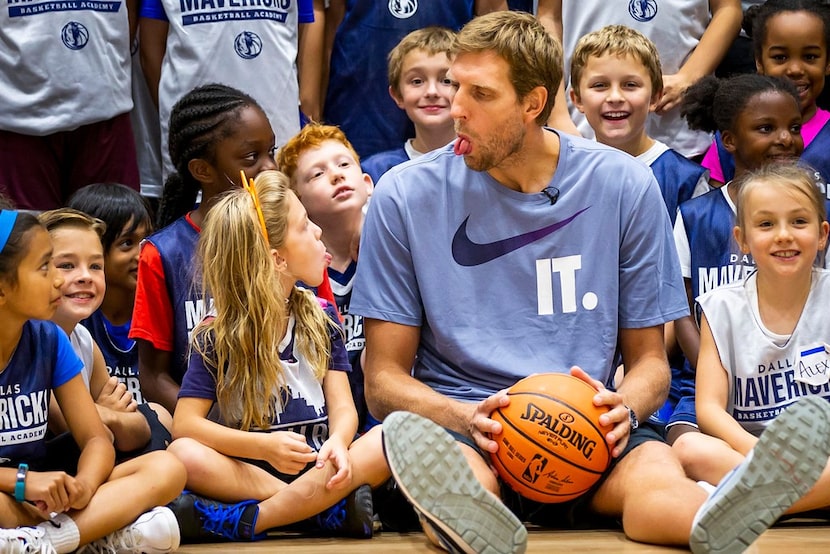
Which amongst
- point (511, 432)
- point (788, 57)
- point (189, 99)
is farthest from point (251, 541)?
point (788, 57)

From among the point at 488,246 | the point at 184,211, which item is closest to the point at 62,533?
the point at 488,246

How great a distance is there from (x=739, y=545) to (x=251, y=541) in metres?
1.45

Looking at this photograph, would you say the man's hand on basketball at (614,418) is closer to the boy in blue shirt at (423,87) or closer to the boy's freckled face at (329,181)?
the boy's freckled face at (329,181)

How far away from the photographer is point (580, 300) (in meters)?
3.48

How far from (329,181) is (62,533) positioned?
1763 mm

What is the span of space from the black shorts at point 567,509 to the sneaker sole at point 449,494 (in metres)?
0.59

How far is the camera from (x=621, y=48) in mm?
4742

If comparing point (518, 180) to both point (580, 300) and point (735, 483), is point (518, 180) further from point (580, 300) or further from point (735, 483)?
point (735, 483)

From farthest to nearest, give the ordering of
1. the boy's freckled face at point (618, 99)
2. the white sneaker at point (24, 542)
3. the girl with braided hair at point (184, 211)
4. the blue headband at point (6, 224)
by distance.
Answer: the boy's freckled face at point (618, 99)
the girl with braided hair at point (184, 211)
the blue headband at point (6, 224)
the white sneaker at point (24, 542)

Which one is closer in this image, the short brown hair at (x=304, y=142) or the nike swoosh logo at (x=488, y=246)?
the nike swoosh logo at (x=488, y=246)

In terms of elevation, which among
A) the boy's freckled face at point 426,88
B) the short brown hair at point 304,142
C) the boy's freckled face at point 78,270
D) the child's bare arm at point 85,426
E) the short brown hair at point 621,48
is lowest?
the child's bare arm at point 85,426

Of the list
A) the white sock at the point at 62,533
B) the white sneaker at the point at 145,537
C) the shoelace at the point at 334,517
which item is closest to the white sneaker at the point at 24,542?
the white sock at the point at 62,533

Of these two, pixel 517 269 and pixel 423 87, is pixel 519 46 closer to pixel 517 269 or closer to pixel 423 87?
pixel 517 269

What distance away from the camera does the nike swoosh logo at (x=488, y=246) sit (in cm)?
349
